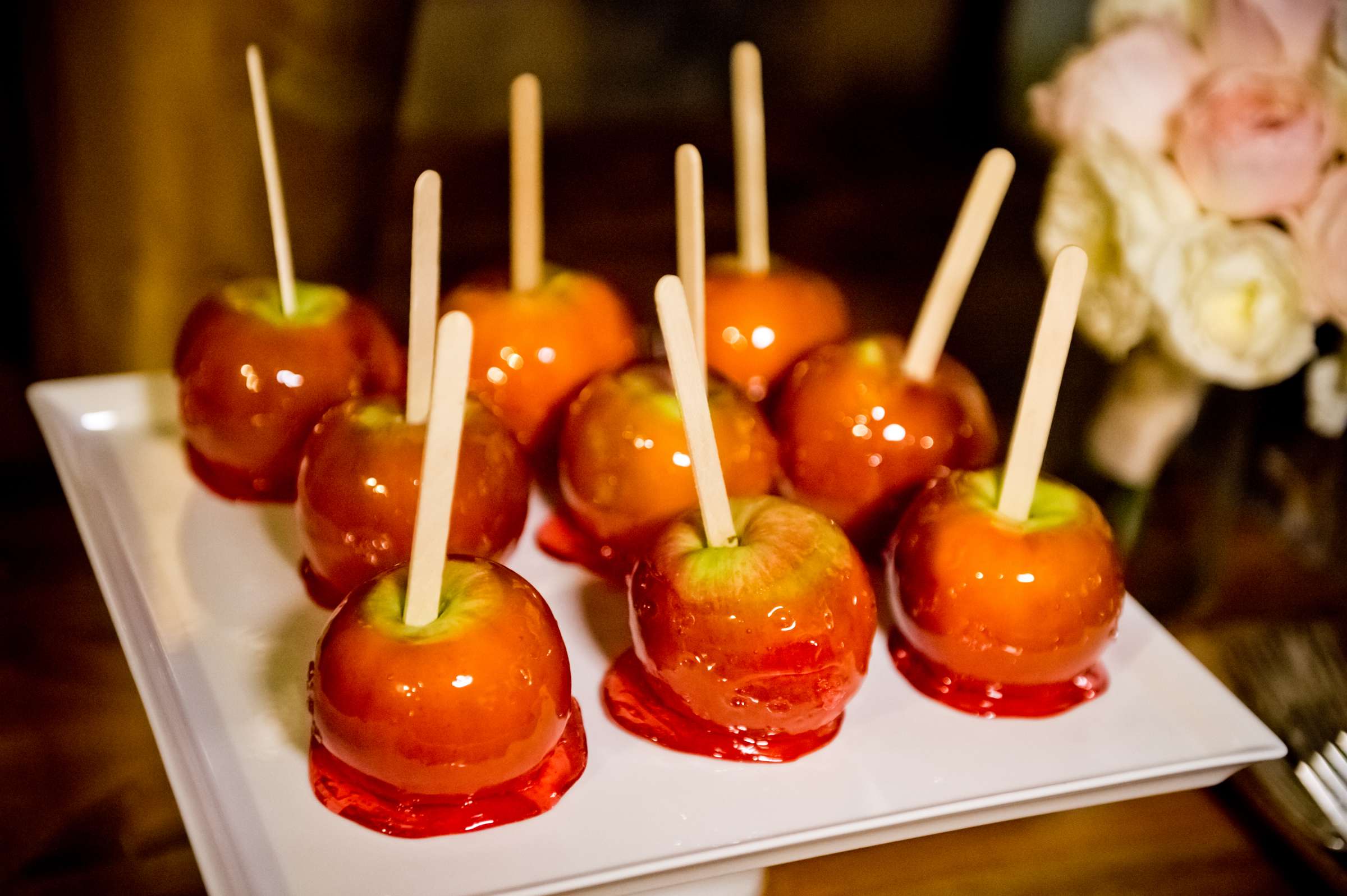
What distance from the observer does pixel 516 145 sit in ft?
2.63

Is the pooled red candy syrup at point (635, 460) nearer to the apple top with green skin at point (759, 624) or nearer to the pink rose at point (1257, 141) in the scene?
the apple top with green skin at point (759, 624)

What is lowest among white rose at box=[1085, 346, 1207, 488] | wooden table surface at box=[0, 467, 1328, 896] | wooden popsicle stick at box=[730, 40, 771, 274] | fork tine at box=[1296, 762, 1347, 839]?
wooden table surface at box=[0, 467, 1328, 896]

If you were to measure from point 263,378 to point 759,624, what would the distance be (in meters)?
0.35

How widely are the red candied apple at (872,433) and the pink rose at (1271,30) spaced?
0.79 ft

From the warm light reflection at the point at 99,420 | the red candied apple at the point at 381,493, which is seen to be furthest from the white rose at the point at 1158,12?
the warm light reflection at the point at 99,420

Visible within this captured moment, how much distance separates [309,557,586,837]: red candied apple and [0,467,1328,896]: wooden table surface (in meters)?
0.12

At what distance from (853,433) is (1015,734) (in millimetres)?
196

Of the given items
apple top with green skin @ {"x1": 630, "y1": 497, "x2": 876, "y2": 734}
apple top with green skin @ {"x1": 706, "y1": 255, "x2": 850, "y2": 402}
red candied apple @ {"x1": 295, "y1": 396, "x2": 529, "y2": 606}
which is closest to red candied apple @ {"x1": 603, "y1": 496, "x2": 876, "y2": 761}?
apple top with green skin @ {"x1": 630, "y1": 497, "x2": 876, "y2": 734}

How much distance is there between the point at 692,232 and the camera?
71 centimetres

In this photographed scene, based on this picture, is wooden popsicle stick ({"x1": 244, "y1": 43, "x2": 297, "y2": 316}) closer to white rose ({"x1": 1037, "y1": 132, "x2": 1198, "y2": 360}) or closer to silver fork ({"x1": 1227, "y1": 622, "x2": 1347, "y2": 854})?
white rose ({"x1": 1037, "y1": 132, "x2": 1198, "y2": 360})

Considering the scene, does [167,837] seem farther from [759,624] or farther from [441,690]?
[759,624]

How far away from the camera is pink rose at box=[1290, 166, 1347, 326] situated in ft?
2.27

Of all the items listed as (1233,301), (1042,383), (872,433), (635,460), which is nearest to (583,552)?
(635,460)

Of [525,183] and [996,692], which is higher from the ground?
[525,183]
